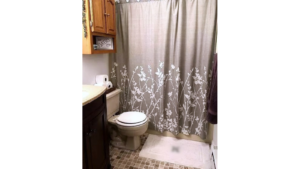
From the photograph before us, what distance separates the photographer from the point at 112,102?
7.27 feet

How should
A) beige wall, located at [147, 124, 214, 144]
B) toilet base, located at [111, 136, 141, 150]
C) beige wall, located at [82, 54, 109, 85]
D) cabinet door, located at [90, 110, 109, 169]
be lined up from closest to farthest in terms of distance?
cabinet door, located at [90, 110, 109, 169] → beige wall, located at [82, 54, 109, 85] → toilet base, located at [111, 136, 141, 150] → beige wall, located at [147, 124, 214, 144]

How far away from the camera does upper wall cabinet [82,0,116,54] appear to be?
163cm

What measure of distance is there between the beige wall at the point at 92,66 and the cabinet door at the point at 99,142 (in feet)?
2.21

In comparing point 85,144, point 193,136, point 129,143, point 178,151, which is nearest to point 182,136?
point 193,136

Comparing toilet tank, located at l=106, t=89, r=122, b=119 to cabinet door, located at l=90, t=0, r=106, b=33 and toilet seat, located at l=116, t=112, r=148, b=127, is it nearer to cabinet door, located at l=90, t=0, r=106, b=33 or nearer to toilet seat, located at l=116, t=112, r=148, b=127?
toilet seat, located at l=116, t=112, r=148, b=127

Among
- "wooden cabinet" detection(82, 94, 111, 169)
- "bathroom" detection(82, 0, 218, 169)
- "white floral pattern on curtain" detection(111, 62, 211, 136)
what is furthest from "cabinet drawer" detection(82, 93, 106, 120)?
"white floral pattern on curtain" detection(111, 62, 211, 136)

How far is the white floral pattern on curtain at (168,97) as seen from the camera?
211 cm

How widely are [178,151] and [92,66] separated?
1.59 m

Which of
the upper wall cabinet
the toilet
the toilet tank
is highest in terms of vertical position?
the upper wall cabinet

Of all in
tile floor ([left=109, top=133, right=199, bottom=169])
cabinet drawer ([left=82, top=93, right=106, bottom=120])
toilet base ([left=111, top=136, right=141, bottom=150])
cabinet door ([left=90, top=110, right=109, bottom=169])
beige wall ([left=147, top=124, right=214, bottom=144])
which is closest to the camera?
cabinet drawer ([left=82, top=93, right=106, bottom=120])

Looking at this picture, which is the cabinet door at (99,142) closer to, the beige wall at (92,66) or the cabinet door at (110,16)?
the beige wall at (92,66)
